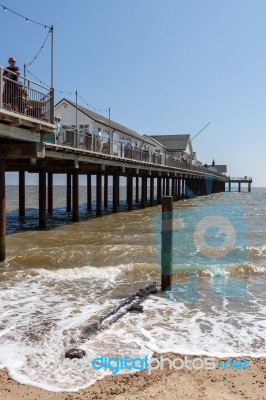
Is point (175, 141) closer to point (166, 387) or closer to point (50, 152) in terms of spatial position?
point (50, 152)

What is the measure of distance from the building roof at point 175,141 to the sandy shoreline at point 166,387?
5697 centimetres

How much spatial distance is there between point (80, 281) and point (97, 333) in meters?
3.82

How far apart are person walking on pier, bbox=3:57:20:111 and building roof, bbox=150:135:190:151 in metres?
51.3

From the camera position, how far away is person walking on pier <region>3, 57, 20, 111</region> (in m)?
9.91

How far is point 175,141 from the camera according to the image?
63625 millimetres

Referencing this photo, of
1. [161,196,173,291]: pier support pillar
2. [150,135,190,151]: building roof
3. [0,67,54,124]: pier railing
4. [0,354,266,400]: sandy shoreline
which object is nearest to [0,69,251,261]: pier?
[0,67,54,124]: pier railing

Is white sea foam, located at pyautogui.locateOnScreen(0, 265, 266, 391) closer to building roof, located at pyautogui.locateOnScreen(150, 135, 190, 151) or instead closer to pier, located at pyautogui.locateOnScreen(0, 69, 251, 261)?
pier, located at pyautogui.locateOnScreen(0, 69, 251, 261)

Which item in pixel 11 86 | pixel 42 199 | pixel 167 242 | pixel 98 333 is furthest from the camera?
pixel 42 199

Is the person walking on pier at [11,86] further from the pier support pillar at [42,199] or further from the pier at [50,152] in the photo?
the pier support pillar at [42,199]

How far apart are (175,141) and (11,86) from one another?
5493 cm

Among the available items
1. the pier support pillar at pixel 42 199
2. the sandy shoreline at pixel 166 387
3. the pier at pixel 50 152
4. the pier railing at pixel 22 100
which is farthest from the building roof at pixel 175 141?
the sandy shoreline at pixel 166 387

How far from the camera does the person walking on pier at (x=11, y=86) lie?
32.5 feet

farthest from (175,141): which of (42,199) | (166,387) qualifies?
(166,387)

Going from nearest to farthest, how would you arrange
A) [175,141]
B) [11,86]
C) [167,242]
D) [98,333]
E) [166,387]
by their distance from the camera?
[166,387], [98,333], [167,242], [11,86], [175,141]
